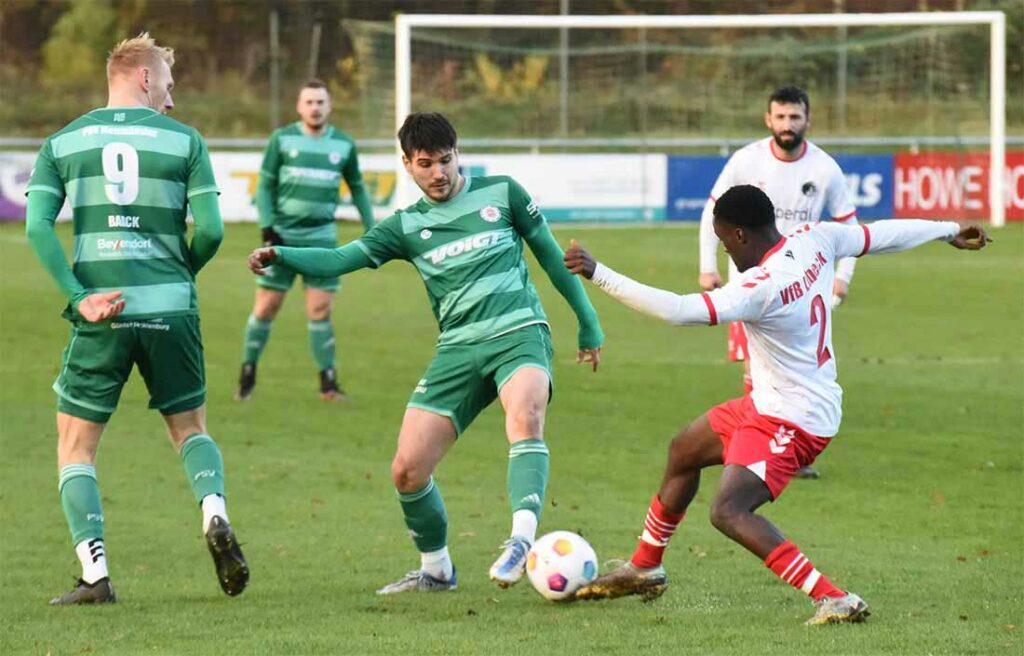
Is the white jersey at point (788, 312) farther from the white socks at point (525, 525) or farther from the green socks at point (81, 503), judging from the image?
the green socks at point (81, 503)

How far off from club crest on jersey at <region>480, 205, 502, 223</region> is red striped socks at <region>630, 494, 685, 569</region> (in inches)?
51.6

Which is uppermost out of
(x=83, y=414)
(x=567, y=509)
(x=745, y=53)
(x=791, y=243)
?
(x=745, y=53)

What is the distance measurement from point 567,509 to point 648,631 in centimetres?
313

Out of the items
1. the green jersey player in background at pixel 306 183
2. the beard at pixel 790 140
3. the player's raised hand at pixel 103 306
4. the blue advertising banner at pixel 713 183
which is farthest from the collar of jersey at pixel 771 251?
the blue advertising banner at pixel 713 183

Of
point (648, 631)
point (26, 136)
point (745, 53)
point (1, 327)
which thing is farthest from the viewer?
point (26, 136)

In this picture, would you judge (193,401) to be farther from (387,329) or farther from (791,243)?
(387,329)

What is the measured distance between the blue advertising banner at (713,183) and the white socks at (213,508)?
78.5ft

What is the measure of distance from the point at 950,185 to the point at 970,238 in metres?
23.3

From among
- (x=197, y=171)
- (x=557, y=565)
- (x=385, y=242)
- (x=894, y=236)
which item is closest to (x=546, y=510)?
(x=385, y=242)

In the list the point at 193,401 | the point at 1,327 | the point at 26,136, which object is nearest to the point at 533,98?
the point at 26,136

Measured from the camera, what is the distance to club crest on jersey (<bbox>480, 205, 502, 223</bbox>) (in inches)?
273

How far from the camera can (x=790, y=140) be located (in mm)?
10094

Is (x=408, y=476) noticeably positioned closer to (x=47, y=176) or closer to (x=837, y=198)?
(x=47, y=176)

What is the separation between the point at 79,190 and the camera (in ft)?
22.2
